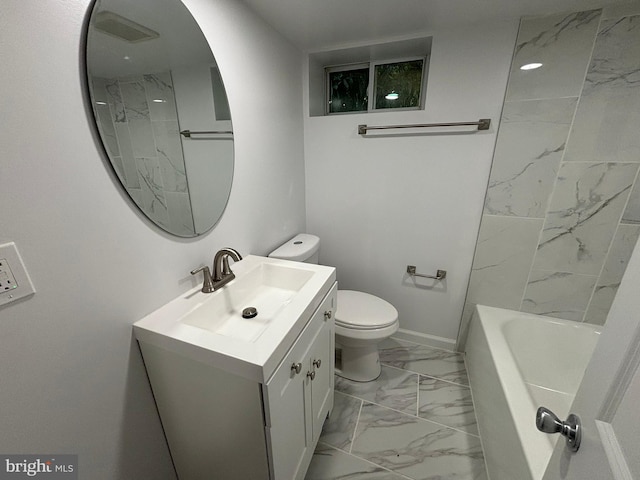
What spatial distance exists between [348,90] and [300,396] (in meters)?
1.90

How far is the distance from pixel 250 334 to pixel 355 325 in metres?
0.74

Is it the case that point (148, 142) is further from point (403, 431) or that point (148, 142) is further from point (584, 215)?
point (584, 215)

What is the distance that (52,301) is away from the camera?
67 cm

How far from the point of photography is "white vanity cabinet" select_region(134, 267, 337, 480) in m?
0.77

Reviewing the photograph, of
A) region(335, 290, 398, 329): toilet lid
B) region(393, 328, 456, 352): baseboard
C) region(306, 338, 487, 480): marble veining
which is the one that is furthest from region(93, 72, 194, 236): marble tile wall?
region(393, 328, 456, 352): baseboard

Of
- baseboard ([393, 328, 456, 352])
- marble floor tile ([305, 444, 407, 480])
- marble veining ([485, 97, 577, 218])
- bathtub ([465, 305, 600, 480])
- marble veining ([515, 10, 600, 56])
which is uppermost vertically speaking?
marble veining ([515, 10, 600, 56])

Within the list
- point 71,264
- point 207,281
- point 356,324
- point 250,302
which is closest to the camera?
point 71,264

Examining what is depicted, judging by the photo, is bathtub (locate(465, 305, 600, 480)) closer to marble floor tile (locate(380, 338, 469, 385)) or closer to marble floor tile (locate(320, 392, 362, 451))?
marble floor tile (locate(380, 338, 469, 385))

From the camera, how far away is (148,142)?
888mm

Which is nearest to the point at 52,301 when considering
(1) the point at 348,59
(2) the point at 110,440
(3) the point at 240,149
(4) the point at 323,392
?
(2) the point at 110,440

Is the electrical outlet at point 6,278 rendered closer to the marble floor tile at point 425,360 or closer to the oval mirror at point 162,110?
the oval mirror at point 162,110

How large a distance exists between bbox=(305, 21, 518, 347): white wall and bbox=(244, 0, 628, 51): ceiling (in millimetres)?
87

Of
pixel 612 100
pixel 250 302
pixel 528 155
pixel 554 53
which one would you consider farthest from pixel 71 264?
pixel 612 100

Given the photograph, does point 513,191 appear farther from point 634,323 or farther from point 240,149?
point 240,149
